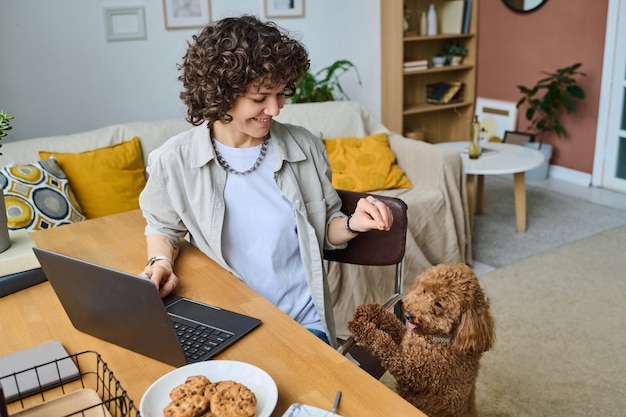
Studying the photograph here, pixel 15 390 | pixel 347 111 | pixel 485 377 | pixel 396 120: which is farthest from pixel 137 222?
pixel 396 120

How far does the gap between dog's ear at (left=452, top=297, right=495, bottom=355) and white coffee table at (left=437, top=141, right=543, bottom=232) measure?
1958mm

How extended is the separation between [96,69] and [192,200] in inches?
80.1

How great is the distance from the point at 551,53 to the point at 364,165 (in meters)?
2.21

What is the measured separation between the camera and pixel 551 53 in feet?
14.6

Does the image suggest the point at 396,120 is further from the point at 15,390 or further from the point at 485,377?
the point at 15,390

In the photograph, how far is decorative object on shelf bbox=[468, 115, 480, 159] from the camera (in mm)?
3336

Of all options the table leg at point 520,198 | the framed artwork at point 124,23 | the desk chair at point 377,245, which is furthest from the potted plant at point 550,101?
the desk chair at point 377,245

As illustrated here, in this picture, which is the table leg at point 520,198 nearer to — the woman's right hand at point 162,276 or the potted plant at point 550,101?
the potted plant at point 550,101

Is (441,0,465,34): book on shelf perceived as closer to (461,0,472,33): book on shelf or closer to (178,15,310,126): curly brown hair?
(461,0,472,33): book on shelf

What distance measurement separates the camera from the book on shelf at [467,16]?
447cm

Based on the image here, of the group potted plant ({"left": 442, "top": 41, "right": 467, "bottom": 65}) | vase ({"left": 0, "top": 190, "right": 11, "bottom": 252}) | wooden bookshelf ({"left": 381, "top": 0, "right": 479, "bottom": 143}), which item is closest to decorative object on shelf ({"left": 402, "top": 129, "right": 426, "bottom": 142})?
wooden bookshelf ({"left": 381, "top": 0, "right": 479, "bottom": 143})

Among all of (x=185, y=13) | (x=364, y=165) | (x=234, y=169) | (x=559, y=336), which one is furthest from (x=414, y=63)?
(x=234, y=169)

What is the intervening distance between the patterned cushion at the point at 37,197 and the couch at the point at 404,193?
21cm

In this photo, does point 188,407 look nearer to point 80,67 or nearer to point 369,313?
point 369,313
